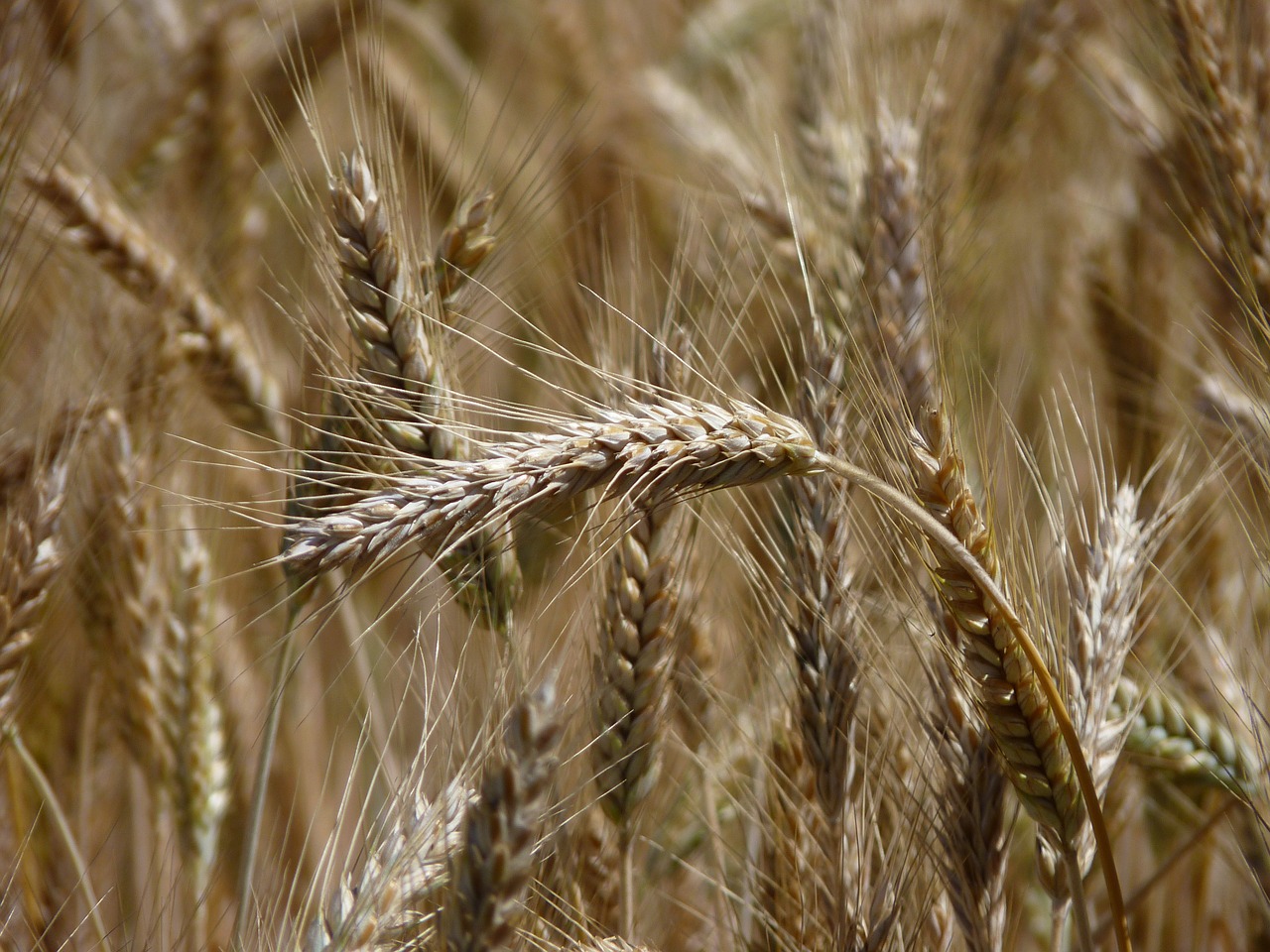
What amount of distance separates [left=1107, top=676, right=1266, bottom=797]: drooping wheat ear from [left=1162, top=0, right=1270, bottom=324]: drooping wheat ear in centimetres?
55

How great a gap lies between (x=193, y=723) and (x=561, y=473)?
89cm

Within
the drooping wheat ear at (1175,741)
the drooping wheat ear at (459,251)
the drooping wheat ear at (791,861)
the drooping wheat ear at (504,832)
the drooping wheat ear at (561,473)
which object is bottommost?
the drooping wheat ear at (1175,741)

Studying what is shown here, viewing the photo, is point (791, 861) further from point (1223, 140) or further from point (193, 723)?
point (1223, 140)

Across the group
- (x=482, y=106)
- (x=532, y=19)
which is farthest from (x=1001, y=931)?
(x=532, y=19)

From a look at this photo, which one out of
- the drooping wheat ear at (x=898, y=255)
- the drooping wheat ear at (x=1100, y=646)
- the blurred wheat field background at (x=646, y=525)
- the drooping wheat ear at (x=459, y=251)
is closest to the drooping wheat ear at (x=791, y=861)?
the blurred wheat field background at (x=646, y=525)

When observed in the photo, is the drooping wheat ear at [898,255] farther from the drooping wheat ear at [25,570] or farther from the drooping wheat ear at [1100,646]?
the drooping wheat ear at [25,570]

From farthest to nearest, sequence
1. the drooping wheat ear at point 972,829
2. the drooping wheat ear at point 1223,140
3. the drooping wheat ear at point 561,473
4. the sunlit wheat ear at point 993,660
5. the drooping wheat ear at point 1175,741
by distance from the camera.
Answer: the drooping wheat ear at point 1223,140, the drooping wheat ear at point 1175,741, the drooping wheat ear at point 972,829, the sunlit wheat ear at point 993,660, the drooping wheat ear at point 561,473

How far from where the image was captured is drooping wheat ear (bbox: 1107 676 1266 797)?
4.28 ft

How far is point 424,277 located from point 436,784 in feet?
1.96

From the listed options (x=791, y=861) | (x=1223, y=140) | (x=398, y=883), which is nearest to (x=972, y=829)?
(x=791, y=861)

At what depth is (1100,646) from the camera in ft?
3.67

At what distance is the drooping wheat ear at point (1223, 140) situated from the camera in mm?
1411

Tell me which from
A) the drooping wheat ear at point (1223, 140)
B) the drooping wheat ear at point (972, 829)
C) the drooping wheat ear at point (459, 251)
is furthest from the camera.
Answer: the drooping wheat ear at point (1223, 140)

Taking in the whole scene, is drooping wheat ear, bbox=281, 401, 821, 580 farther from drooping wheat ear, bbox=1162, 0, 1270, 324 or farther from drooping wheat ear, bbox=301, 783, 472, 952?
drooping wheat ear, bbox=1162, 0, 1270, 324
